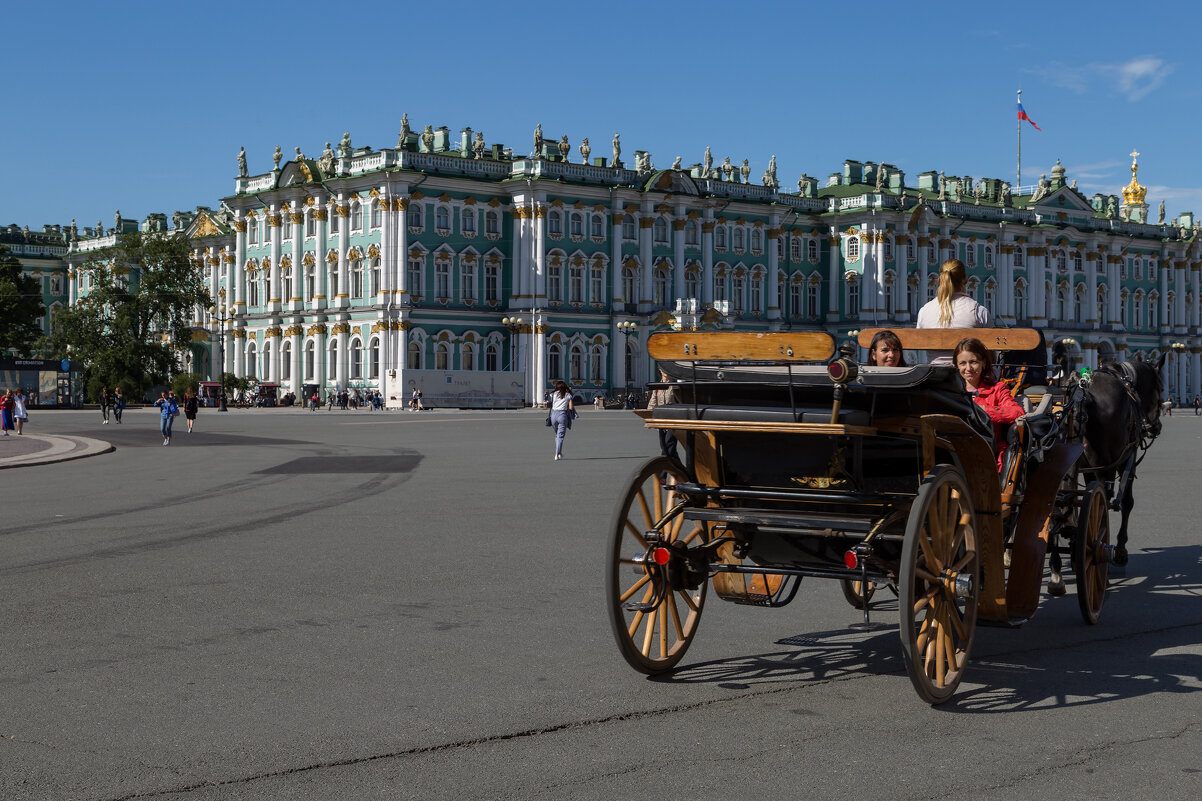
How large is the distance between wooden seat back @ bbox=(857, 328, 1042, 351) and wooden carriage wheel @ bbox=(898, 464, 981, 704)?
176 cm

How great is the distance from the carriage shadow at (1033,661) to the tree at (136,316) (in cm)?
8048

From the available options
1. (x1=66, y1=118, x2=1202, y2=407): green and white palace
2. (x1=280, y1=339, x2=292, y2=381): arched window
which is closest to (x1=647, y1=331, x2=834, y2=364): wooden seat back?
(x1=66, y1=118, x2=1202, y2=407): green and white palace

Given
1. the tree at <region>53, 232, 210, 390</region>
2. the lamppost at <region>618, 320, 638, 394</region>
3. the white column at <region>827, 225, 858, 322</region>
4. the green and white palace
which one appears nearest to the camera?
the green and white palace

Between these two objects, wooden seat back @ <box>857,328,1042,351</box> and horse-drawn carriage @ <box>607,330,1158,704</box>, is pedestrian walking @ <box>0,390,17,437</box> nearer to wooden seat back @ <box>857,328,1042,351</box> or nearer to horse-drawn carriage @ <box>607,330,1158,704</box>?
wooden seat back @ <box>857,328,1042,351</box>

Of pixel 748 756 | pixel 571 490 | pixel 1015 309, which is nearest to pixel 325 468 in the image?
pixel 571 490

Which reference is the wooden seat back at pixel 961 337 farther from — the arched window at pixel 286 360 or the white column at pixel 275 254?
the white column at pixel 275 254

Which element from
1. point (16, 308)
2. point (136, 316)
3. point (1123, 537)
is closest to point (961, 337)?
point (1123, 537)

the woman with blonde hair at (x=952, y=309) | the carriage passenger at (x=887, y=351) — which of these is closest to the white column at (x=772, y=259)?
the woman with blonde hair at (x=952, y=309)

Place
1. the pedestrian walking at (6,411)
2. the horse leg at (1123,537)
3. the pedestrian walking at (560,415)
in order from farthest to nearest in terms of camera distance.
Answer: the pedestrian walking at (6,411) < the pedestrian walking at (560,415) < the horse leg at (1123,537)

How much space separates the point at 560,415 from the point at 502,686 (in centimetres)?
2060

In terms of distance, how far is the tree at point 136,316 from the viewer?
83812 millimetres

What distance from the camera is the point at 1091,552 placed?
876 centimetres

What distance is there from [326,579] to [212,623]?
1919 millimetres

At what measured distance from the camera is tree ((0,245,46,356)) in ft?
279
